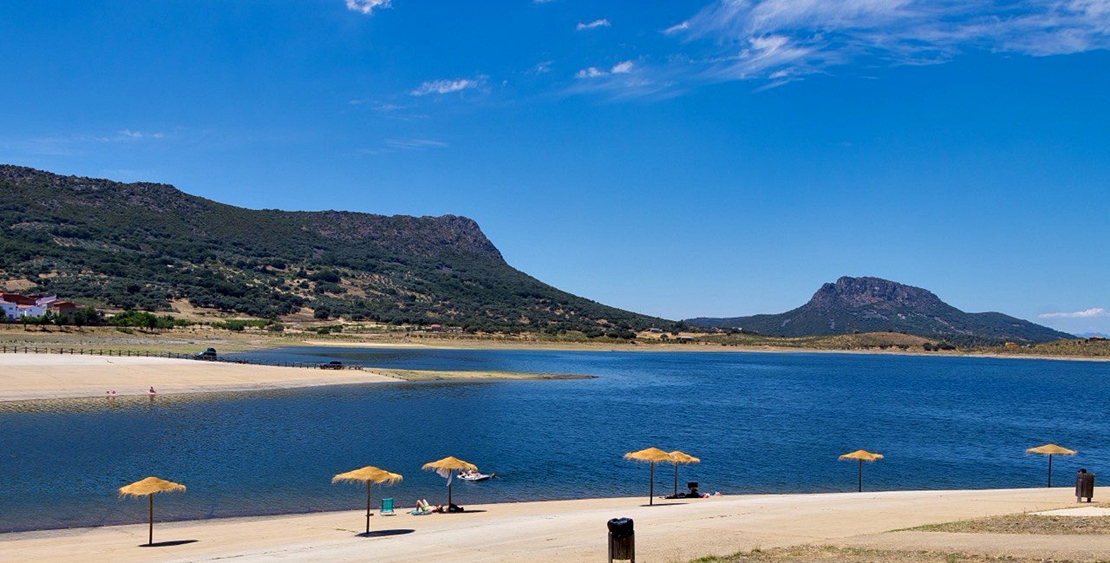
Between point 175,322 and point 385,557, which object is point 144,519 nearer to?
point 385,557

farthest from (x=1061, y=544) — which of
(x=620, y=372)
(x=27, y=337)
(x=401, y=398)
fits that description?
(x=27, y=337)

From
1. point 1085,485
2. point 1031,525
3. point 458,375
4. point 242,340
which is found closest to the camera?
point 1031,525

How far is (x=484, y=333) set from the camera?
190 metres

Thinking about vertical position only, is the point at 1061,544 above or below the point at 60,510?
above

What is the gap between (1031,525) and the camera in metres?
19.7

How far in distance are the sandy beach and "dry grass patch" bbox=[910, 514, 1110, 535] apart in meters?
0.92

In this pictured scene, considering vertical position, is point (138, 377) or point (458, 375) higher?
point (138, 377)

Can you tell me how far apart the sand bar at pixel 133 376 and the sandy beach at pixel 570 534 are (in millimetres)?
35901

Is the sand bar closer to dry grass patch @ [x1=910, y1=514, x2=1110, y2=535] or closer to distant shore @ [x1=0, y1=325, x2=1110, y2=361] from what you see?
distant shore @ [x1=0, y1=325, x2=1110, y2=361]

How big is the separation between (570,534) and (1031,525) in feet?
37.6

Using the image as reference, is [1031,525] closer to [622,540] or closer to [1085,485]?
[1085,485]

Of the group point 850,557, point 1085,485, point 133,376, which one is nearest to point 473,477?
point 850,557

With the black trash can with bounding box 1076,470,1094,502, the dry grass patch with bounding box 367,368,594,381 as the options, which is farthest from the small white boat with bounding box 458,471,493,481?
the dry grass patch with bounding box 367,368,594,381

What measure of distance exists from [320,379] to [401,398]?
504 inches
